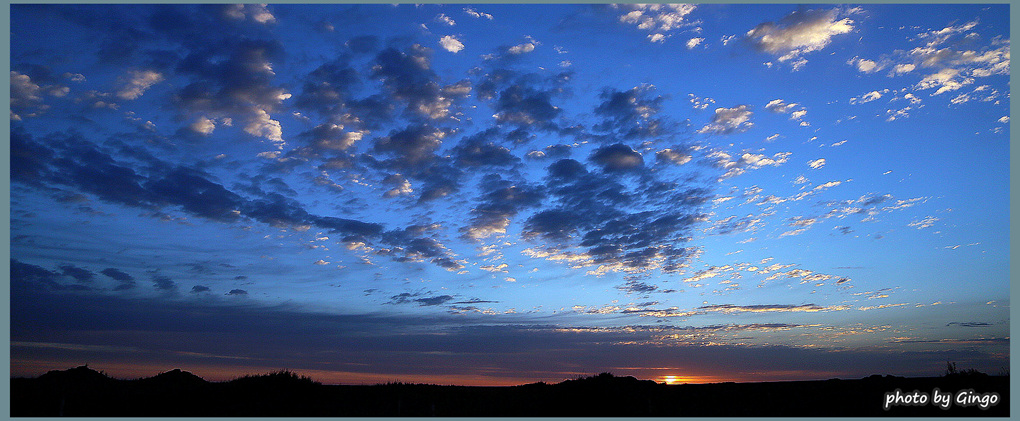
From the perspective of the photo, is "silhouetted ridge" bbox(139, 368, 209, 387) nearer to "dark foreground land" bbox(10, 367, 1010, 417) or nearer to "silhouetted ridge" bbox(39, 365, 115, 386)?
"dark foreground land" bbox(10, 367, 1010, 417)

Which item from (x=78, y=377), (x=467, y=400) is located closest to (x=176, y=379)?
(x=78, y=377)

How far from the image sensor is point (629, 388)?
33094 millimetres

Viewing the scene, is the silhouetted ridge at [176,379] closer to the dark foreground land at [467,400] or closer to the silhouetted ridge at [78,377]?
the dark foreground land at [467,400]

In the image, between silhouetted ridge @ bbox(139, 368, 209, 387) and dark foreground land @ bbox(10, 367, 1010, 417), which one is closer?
dark foreground land @ bbox(10, 367, 1010, 417)

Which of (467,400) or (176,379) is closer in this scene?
(467,400)

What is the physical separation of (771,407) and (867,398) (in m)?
5.84

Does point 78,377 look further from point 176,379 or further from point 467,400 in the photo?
point 467,400

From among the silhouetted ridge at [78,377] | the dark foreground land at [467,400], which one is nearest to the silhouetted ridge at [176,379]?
the dark foreground land at [467,400]

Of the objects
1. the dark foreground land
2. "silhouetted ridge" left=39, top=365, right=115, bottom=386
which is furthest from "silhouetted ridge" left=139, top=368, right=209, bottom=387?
"silhouetted ridge" left=39, top=365, right=115, bottom=386

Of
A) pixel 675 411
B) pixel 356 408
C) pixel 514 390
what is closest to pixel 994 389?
pixel 675 411

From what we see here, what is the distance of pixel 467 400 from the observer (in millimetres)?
31438

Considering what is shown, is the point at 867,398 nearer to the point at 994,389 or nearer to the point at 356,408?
the point at 994,389

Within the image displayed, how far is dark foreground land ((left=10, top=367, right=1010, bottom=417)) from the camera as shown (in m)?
26.3

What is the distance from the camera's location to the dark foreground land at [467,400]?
86.3ft
